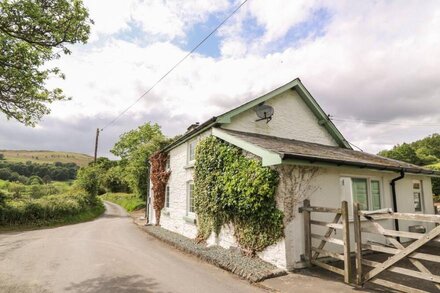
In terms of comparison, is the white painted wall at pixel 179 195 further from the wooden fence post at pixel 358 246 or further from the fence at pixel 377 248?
the wooden fence post at pixel 358 246

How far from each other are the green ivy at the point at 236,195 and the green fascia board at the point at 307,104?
59.6 inches

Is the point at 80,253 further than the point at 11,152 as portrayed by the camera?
No

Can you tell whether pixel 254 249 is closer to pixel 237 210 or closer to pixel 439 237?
pixel 237 210

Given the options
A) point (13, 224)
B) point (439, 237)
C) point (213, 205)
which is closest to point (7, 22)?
point (213, 205)

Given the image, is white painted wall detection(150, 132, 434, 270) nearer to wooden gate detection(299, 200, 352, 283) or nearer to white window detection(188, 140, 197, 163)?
wooden gate detection(299, 200, 352, 283)

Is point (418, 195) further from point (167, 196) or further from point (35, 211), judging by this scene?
point (35, 211)

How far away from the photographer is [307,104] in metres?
15.1

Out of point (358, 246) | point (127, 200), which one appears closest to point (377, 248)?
point (358, 246)

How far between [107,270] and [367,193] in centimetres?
1004

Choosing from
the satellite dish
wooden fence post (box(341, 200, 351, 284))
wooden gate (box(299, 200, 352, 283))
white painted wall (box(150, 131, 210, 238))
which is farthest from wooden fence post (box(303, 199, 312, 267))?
white painted wall (box(150, 131, 210, 238))

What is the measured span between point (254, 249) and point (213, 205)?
2734 millimetres

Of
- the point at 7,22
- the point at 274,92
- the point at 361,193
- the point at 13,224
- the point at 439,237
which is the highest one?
the point at 7,22

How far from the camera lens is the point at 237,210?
32.4 ft

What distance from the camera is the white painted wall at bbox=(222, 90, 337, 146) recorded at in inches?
514
